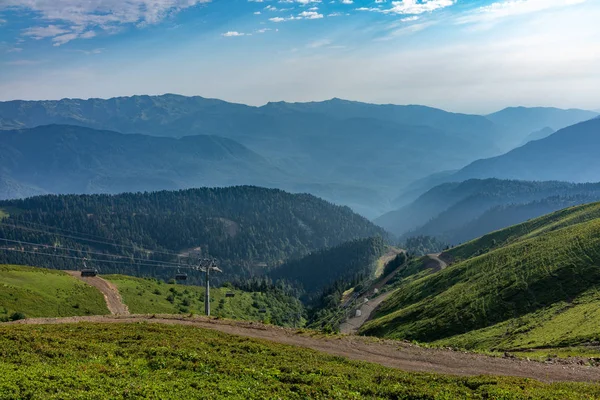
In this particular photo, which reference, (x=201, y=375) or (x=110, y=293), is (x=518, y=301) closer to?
(x=201, y=375)

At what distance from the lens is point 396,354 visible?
43.3 metres

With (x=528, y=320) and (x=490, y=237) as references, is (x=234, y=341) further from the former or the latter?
(x=490, y=237)

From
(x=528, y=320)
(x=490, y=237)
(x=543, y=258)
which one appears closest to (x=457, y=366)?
(x=528, y=320)

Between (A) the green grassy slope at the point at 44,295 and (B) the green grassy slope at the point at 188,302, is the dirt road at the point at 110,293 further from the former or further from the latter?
(B) the green grassy slope at the point at 188,302

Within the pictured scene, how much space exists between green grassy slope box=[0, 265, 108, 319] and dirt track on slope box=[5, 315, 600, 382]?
1070 inches

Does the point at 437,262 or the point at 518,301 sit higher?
the point at 518,301

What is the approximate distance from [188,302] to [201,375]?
90.5 meters

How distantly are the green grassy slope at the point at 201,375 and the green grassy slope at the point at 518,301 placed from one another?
75.2 feet

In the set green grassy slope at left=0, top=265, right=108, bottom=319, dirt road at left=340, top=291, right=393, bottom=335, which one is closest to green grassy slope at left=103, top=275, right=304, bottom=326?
green grassy slope at left=0, top=265, right=108, bottom=319

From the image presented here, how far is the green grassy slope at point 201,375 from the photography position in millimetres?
26203

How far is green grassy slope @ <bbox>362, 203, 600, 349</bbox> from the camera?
54.0 m

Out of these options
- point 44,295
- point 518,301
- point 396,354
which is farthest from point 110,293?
point 518,301

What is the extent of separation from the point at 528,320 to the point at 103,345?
49.7 m

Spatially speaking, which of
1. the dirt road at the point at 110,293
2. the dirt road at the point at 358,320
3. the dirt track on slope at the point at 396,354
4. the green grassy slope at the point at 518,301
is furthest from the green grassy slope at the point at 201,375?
the dirt road at the point at 358,320
